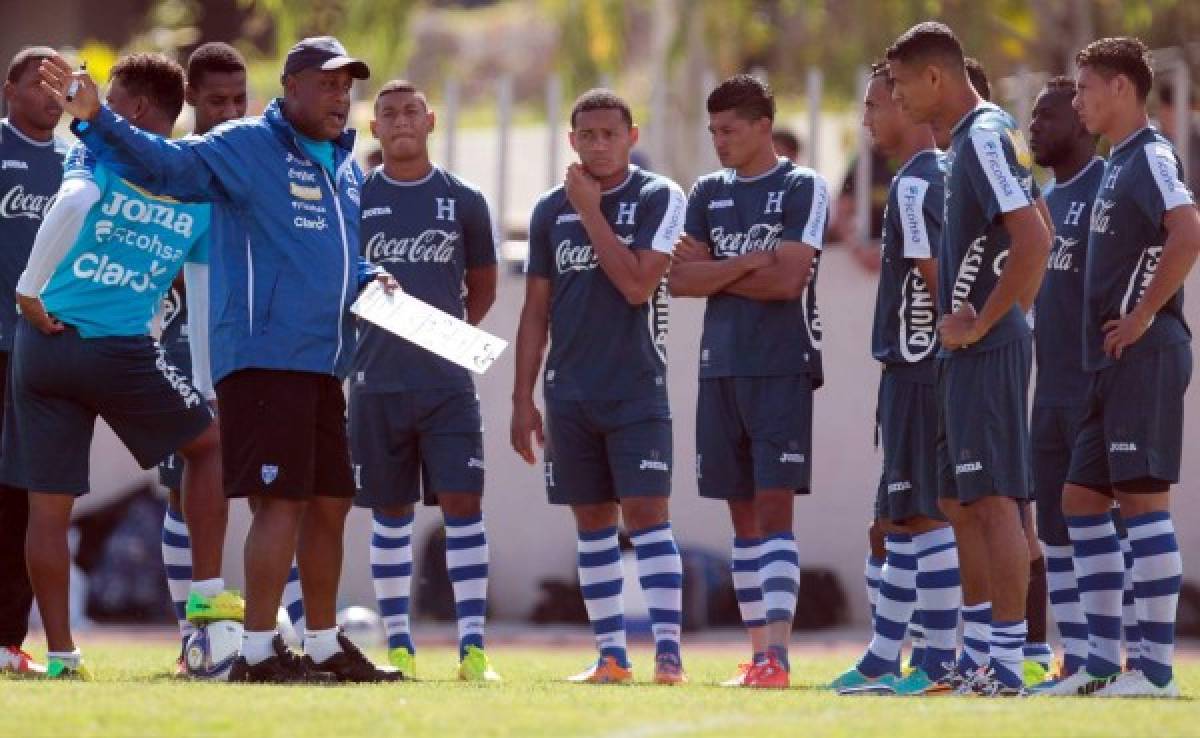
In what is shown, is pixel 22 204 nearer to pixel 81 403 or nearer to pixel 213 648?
pixel 81 403

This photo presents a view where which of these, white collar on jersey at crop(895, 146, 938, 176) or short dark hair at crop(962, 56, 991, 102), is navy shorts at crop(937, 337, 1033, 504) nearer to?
white collar on jersey at crop(895, 146, 938, 176)

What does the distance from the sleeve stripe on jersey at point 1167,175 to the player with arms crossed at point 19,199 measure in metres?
4.73

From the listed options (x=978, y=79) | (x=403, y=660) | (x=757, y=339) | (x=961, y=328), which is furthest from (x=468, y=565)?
(x=978, y=79)

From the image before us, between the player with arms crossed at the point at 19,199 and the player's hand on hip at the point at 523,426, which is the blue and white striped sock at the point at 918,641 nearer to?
the player's hand on hip at the point at 523,426

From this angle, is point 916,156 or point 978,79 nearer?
point 916,156

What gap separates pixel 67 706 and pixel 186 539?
10.6 feet

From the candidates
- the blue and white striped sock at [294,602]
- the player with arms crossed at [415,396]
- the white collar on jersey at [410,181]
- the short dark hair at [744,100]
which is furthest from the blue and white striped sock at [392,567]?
the short dark hair at [744,100]

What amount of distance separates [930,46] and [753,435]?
7.20 ft

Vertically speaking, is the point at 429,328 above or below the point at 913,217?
below

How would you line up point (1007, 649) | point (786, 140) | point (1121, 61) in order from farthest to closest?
1. point (786, 140)
2. point (1121, 61)
3. point (1007, 649)

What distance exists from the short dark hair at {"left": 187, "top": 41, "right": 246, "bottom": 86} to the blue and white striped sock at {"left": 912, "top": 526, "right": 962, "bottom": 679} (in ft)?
12.1

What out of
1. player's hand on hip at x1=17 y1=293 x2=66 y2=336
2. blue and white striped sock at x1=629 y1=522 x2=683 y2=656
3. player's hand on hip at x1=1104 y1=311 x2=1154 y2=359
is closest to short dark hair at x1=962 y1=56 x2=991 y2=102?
player's hand on hip at x1=1104 y1=311 x2=1154 y2=359

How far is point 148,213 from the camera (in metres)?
Answer: 9.88

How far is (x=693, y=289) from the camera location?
1061cm
